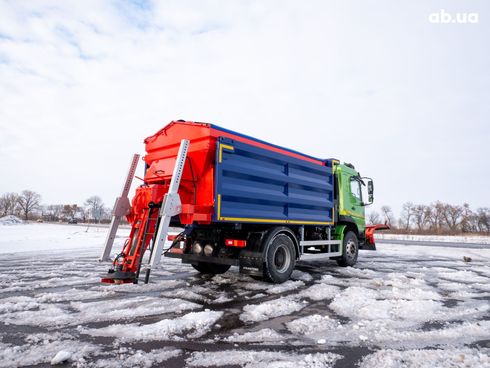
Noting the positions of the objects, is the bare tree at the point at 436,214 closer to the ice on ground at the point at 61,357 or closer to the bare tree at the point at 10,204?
the ice on ground at the point at 61,357

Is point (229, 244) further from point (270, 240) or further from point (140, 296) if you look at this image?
point (140, 296)

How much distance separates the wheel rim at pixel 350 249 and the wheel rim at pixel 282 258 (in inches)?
118

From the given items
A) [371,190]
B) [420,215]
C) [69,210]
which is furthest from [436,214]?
[69,210]

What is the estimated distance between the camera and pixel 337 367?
8.63 feet

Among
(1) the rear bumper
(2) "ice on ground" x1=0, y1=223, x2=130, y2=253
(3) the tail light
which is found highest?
(3) the tail light

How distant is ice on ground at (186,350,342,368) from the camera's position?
264 cm

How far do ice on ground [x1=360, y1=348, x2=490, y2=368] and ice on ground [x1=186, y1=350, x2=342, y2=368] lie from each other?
341 millimetres

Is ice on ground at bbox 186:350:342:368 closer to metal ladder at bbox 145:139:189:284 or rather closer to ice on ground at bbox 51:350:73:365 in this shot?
ice on ground at bbox 51:350:73:365

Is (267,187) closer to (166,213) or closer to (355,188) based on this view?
(166,213)

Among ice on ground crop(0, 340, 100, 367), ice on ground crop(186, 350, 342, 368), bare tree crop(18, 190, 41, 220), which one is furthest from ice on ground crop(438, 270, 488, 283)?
bare tree crop(18, 190, 41, 220)

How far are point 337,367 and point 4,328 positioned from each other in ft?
12.0

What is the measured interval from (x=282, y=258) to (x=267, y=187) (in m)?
1.58

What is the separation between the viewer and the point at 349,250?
902 centimetres

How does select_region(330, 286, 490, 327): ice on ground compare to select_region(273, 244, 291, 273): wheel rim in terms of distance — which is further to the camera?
select_region(273, 244, 291, 273): wheel rim
